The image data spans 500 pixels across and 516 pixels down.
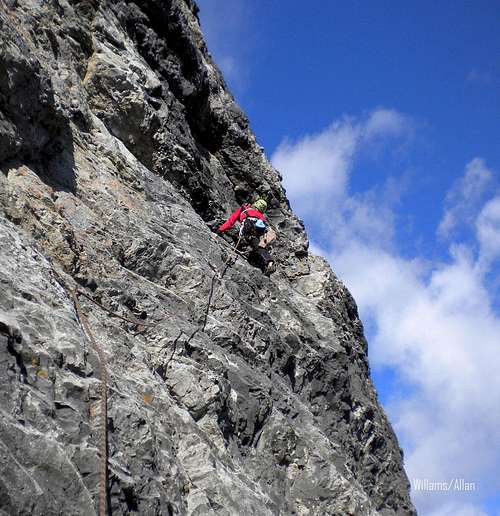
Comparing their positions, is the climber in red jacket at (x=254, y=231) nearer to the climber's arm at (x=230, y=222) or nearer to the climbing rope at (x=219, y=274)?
the climber's arm at (x=230, y=222)

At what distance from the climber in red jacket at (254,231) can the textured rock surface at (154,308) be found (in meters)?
0.51

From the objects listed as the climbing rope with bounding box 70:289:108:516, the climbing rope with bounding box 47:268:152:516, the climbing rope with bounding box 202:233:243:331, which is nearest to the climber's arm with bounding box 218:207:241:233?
the climbing rope with bounding box 202:233:243:331

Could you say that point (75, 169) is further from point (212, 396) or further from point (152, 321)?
point (212, 396)

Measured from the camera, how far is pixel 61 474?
19.5ft

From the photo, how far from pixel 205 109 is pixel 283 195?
3.59m

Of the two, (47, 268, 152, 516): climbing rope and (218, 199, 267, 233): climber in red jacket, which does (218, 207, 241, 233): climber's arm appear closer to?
(218, 199, 267, 233): climber in red jacket

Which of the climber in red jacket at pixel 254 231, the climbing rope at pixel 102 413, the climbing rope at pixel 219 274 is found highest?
the climber in red jacket at pixel 254 231

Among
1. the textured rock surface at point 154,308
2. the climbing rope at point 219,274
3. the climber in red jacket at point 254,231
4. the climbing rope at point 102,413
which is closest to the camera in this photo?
the climbing rope at point 102,413

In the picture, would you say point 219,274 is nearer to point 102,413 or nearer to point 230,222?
point 230,222

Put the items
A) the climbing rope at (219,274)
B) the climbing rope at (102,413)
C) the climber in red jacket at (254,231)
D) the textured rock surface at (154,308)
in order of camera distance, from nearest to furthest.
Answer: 1. the climbing rope at (102,413)
2. the textured rock surface at (154,308)
3. the climbing rope at (219,274)
4. the climber in red jacket at (254,231)

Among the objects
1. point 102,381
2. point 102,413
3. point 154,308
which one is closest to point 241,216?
point 154,308

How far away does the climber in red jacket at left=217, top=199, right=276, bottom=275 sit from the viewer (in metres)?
16.9

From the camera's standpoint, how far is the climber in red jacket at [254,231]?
16.9m

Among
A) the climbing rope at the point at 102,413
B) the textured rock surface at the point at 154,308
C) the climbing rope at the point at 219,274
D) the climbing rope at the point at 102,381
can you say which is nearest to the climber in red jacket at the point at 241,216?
the textured rock surface at the point at 154,308
